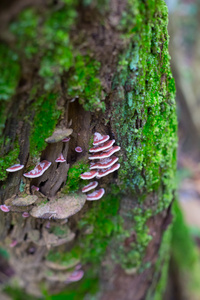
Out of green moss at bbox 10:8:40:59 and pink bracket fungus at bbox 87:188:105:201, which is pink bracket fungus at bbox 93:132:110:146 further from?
green moss at bbox 10:8:40:59

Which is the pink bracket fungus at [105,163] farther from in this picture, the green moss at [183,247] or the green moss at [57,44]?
the green moss at [183,247]

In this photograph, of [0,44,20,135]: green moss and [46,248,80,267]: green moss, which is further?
[46,248,80,267]: green moss

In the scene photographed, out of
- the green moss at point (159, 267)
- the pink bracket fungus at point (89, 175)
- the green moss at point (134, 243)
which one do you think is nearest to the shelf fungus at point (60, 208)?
the pink bracket fungus at point (89, 175)

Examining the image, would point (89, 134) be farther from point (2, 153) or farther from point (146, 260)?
point (146, 260)

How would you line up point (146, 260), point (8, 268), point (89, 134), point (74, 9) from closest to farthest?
point (74, 9) → point (89, 134) → point (146, 260) → point (8, 268)

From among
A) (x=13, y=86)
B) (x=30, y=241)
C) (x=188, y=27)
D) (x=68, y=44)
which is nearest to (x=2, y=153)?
(x=13, y=86)

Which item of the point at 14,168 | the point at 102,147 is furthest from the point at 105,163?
the point at 14,168

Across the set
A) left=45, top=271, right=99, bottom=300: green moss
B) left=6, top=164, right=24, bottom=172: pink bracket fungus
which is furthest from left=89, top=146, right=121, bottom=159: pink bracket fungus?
left=45, top=271, right=99, bottom=300: green moss
